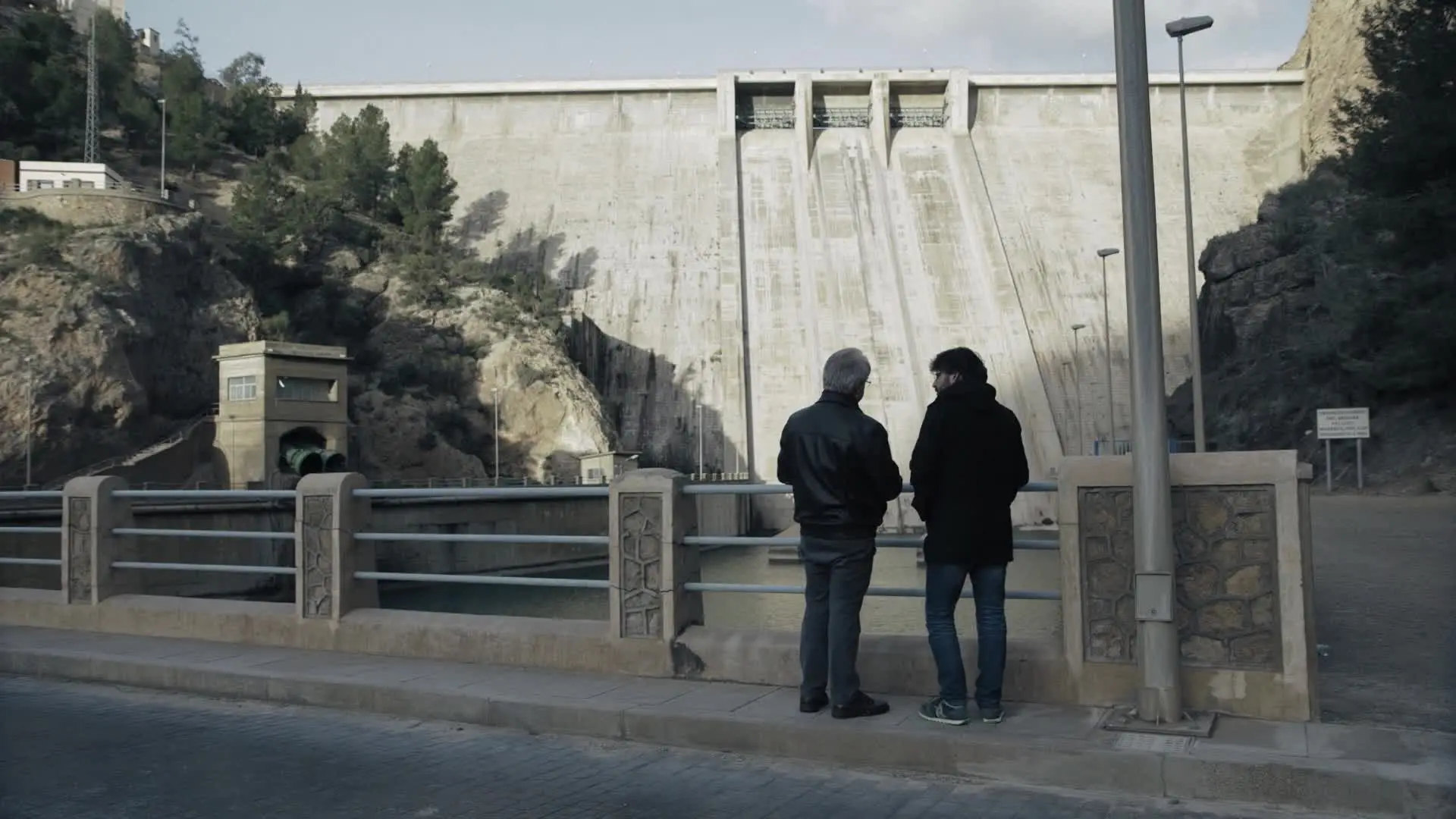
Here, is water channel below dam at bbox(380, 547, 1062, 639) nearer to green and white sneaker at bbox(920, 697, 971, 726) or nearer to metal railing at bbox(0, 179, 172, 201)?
green and white sneaker at bbox(920, 697, 971, 726)

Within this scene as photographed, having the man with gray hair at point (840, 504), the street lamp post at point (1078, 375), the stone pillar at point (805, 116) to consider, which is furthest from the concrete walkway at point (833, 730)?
the stone pillar at point (805, 116)

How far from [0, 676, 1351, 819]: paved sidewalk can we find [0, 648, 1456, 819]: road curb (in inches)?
3.7

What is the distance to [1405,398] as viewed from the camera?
33250 mm

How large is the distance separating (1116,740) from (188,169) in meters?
71.7

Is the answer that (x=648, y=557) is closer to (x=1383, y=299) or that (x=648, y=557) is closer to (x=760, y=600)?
(x=760, y=600)

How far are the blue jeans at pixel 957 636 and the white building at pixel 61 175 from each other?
55.1 metres

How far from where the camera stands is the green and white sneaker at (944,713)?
572cm

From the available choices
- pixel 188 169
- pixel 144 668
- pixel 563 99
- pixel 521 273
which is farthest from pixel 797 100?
pixel 144 668

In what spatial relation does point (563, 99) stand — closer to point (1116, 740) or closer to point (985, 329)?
point (985, 329)

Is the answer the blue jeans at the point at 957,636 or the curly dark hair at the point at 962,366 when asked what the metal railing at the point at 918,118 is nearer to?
the curly dark hair at the point at 962,366

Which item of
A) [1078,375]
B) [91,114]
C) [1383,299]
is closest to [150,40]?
[91,114]

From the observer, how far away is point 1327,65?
2542 inches

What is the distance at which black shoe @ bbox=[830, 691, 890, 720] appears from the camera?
19.4 feet

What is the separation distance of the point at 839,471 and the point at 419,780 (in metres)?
2.57
